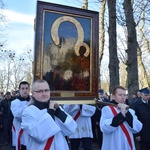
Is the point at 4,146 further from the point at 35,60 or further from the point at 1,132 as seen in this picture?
the point at 35,60

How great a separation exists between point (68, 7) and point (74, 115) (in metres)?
2.57

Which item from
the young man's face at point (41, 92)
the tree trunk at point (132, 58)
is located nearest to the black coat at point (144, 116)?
the young man's face at point (41, 92)

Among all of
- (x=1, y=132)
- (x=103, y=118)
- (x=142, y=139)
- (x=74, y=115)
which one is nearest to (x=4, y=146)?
(x=1, y=132)

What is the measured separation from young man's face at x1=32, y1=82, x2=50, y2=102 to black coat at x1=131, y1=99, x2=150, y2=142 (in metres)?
3.09

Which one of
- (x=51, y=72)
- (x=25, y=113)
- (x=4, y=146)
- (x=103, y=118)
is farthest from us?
(x=4, y=146)

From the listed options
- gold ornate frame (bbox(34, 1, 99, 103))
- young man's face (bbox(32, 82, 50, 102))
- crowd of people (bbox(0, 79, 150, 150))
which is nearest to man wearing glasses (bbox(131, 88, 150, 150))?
→ crowd of people (bbox(0, 79, 150, 150))

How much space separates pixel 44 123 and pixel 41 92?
0.42m

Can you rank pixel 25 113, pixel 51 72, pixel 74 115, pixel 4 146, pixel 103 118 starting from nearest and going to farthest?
pixel 25 113
pixel 103 118
pixel 51 72
pixel 74 115
pixel 4 146

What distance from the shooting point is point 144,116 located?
19.6 feet

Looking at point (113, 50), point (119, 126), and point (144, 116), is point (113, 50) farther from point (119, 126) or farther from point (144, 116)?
point (119, 126)

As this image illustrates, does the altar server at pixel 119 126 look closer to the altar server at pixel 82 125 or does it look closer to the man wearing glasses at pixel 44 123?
the man wearing glasses at pixel 44 123

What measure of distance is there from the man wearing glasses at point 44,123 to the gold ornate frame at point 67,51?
45.6 inches

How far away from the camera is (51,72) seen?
4.84m

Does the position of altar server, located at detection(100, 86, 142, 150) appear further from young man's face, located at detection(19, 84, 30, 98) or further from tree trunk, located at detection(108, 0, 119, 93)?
tree trunk, located at detection(108, 0, 119, 93)
